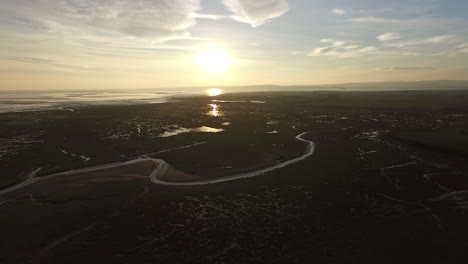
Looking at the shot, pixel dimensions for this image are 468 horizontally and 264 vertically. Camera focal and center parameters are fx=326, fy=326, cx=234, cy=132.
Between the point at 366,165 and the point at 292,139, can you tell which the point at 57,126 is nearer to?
the point at 292,139

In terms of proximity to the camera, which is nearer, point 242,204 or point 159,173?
point 242,204

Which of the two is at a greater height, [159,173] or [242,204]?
[159,173]

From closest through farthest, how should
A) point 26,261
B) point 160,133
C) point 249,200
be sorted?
point 26,261 → point 249,200 → point 160,133

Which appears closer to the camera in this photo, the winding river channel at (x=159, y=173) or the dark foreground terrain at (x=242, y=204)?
the dark foreground terrain at (x=242, y=204)

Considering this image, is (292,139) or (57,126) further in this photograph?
(57,126)

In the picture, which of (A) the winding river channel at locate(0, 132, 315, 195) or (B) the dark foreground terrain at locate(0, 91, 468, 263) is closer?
(B) the dark foreground terrain at locate(0, 91, 468, 263)

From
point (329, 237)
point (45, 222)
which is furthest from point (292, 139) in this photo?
point (45, 222)

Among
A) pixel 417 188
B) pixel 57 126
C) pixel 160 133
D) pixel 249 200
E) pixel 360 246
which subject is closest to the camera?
pixel 360 246
